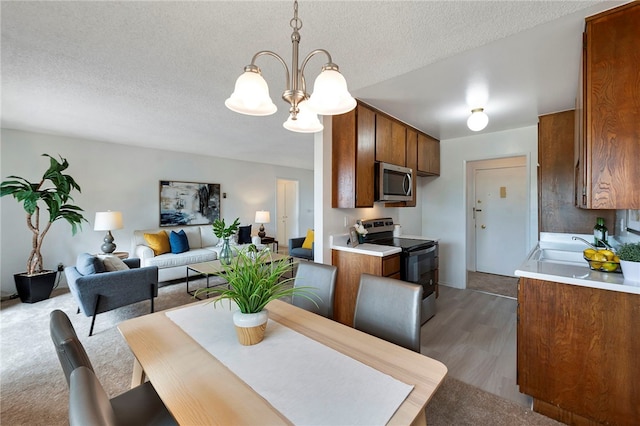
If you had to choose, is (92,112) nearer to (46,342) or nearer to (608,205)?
(46,342)

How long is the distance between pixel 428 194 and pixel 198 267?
3736mm

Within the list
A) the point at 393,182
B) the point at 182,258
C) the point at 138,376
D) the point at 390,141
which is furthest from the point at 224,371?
the point at 182,258

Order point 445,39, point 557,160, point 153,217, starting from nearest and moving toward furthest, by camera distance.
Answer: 1. point 445,39
2. point 557,160
3. point 153,217

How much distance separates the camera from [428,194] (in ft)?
14.3

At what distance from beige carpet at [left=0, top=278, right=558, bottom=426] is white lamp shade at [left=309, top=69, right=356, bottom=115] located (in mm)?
1877

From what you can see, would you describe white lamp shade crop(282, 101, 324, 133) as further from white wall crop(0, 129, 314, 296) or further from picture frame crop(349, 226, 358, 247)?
white wall crop(0, 129, 314, 296)

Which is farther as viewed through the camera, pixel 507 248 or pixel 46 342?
pixel 507 248

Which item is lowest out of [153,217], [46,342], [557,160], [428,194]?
[46,342]

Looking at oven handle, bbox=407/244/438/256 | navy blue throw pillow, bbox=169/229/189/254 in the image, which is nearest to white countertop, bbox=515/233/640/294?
oven handle, bbox=407/244/438/256

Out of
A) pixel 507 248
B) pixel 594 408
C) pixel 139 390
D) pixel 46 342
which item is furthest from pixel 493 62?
pixel 46 342

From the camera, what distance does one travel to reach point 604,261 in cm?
164

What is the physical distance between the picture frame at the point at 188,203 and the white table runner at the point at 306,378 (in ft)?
15.1

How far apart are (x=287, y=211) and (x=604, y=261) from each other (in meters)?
7.14

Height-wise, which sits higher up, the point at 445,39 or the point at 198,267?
the point at 445,39
